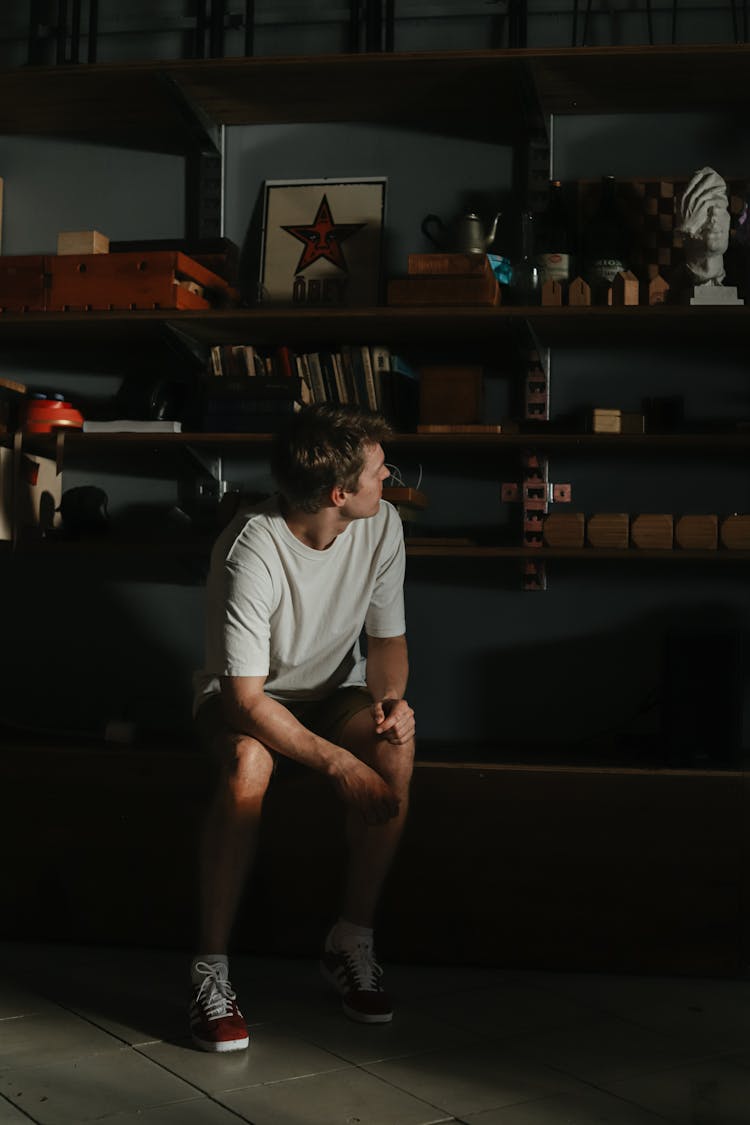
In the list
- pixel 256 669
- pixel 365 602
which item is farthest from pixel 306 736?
pixel 365 602

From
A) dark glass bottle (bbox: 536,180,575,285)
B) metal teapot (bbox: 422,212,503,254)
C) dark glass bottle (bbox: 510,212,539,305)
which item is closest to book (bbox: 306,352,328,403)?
metal teapot (bbox: 422,212,503,254)

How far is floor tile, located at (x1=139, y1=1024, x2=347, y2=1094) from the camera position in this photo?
212cm

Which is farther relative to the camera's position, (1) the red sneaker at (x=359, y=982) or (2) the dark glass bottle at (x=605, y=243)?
(2) the dark glass bottle at (x=605, y=243)

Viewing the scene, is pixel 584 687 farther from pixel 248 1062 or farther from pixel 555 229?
pixel 248 1062

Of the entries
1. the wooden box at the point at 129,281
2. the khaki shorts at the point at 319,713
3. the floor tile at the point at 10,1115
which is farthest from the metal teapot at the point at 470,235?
the floor tile at the point at 10,1115

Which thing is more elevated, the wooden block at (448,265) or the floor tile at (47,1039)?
the wooden block at (448,265)

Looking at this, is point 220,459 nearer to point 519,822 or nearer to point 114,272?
point 114,272

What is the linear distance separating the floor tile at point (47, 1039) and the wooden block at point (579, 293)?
200 cm

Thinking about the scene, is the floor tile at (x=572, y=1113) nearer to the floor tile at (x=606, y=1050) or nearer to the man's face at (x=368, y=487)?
the floor tile at (x=606, y=1050)

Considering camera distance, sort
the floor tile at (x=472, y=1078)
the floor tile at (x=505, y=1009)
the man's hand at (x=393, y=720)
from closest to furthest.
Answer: the floor tile at (x=472, y=1078), the floor tile at (x=505, y=1009), the man's hand at (x=393, y=720)

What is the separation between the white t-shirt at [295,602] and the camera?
8.22 ft

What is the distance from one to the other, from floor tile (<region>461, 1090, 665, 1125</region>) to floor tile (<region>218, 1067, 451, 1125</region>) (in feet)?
A: 0.29

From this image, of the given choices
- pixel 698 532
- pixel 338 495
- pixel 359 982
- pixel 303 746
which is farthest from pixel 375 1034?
pixel 698 532

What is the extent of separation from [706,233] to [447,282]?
652 mm
